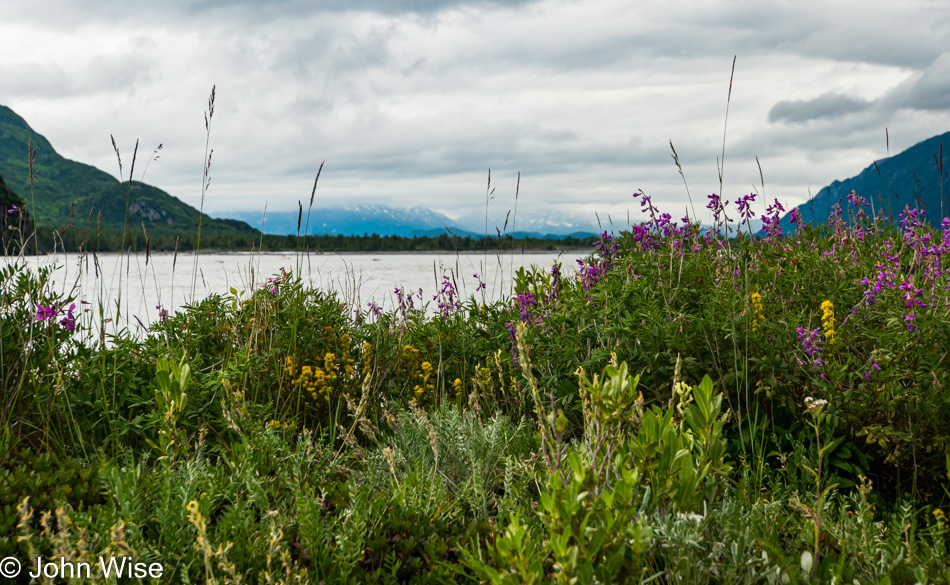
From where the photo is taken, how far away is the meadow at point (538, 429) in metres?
1.74

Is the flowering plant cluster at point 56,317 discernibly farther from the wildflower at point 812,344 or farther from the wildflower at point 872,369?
the wildflower at point 872,369

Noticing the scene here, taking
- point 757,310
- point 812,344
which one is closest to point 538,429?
point 757,310

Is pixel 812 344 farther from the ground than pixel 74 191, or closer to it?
closer to it

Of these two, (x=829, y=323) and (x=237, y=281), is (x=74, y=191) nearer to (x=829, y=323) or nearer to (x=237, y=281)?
(x=237, y=281)

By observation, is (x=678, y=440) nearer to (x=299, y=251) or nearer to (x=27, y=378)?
(x=299, y=251)

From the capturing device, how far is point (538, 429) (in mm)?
3523

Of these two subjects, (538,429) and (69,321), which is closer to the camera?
(538,429)

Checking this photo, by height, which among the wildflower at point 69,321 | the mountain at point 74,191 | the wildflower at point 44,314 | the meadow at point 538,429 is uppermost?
the mountain at point 74,191

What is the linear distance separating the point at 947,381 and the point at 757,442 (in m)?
0.84

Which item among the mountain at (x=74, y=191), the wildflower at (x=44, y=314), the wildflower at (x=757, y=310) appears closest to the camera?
the wildflower at (x=757, y=310)

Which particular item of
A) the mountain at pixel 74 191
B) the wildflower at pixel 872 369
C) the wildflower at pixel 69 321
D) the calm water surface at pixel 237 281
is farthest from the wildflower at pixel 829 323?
the mountain at pixel 74 191

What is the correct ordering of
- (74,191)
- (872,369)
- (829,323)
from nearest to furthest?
(872,369), (829,323), (74,191)

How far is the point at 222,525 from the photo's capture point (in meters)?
1.97

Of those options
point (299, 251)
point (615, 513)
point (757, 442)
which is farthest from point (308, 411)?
point (615, 513)
